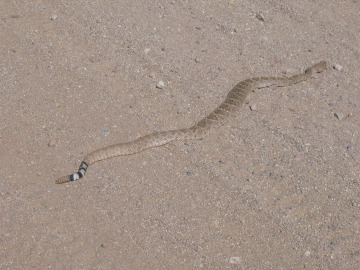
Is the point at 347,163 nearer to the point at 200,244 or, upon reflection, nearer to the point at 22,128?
the point at 200,244

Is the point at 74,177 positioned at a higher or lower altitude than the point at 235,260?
lower

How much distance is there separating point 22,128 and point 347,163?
4.72m

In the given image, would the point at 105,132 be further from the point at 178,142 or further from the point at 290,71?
the point at 290,71

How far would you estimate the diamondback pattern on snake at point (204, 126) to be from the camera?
668 centimetres

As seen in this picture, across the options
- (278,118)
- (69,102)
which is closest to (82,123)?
(69,102)

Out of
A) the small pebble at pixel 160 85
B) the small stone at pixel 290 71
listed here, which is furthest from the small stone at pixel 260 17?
the small pebble at pixel 160 85

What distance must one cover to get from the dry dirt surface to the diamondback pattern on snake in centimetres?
11

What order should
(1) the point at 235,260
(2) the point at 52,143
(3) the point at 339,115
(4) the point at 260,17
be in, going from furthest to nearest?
(4) the point at 260,17 < (3) the point at 339,115 < (2) the point at 52,143 < (1) the point at 235,260

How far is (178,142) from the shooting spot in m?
7.15

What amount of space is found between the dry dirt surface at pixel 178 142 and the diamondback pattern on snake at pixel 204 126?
115 mm

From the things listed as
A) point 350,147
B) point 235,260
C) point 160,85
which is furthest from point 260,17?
point 235,260

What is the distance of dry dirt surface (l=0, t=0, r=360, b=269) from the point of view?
5.64 metres

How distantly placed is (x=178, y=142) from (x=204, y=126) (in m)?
0.47

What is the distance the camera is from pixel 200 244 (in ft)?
18.5
